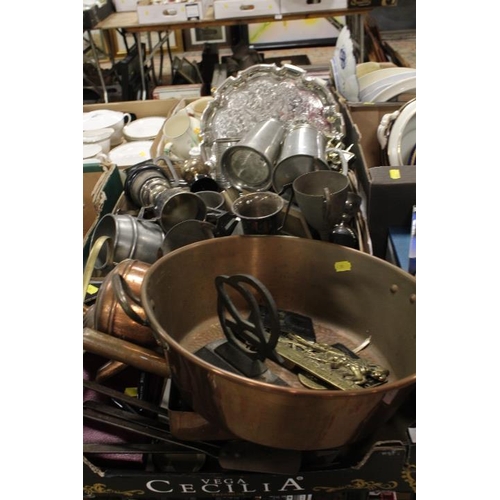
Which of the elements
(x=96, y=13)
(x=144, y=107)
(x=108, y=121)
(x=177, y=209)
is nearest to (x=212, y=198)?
(x=177, y=209)

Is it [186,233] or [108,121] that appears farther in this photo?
[108,121]

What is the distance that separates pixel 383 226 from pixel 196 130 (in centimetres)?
79

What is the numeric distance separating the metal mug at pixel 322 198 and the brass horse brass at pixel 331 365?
240mm

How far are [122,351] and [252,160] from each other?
66cm

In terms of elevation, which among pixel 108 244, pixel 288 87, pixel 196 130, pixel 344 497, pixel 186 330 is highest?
pixel 288 87

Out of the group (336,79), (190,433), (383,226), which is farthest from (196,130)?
(190,433)

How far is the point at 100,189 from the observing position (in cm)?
152

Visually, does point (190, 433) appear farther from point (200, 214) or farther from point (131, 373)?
point (200, 214)

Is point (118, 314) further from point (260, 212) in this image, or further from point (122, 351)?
point (260, 212)

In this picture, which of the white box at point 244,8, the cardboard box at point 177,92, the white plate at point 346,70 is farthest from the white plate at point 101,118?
the white plate at point 346,70

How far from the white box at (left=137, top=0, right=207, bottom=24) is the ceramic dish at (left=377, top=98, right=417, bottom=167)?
1379 mm

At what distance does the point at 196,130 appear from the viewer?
1.83m

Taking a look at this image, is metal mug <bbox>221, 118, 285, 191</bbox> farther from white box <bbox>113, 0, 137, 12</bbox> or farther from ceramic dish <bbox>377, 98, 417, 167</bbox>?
white box <bbox>113, 0, 137, 12</bbox>

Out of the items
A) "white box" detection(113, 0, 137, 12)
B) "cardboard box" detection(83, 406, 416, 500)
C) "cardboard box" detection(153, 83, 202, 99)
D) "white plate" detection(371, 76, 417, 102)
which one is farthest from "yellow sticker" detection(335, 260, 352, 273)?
"white box" detection(113, 0, 137, 12)
